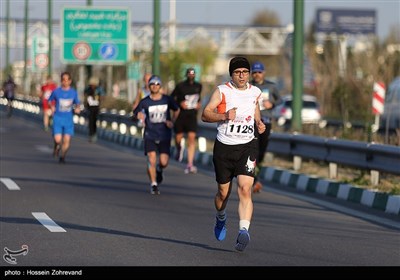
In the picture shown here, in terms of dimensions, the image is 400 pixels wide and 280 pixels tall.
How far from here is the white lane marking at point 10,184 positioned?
18.0 m

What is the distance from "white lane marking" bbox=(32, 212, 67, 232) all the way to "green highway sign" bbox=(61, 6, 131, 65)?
83.5 feet

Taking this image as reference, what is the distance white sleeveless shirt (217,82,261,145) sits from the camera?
1144 centimetres

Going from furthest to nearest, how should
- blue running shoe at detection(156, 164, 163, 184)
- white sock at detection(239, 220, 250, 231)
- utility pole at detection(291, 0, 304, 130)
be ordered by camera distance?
utility pole at detection(291, 0, 304, 130) < blue running shoe at detection(156, 164, 163, 184) < white sock at detection(239, 220, 250, 231)

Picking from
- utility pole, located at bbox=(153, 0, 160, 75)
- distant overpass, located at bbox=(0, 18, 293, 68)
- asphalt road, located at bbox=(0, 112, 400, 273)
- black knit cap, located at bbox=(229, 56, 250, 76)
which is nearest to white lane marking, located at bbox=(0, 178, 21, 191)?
asphalt road, located at bbox=(0, 112, 400, 273)

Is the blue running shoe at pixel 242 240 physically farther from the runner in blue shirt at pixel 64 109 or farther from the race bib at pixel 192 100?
the runner in blue shirt at pixel 64 109

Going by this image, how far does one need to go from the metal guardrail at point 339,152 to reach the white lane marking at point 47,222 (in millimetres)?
5000

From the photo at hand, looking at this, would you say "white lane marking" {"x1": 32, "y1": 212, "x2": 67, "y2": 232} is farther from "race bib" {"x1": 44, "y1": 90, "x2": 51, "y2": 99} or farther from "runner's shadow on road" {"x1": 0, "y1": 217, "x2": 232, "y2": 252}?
"race bib" {"x1": 44, "y1": 90, "x2": 51, "y2": 99}

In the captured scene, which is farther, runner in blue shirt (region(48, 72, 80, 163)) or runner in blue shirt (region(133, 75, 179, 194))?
runner in blue shirt (region(48, 72, 80, 163))

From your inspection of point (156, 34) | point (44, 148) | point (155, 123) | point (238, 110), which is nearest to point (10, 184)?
point (155, 123)

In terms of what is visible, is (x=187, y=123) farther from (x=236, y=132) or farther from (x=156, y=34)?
(x=236, y=132)

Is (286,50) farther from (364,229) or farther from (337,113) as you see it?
(364,229)

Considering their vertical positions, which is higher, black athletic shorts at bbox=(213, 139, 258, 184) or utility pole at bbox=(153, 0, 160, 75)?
utility pole at bbox=(153, 0, 160, 75)

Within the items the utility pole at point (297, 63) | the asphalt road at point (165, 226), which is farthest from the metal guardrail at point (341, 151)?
the utility pole at point (297, 63)

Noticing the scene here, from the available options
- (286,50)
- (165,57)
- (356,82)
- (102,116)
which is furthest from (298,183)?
(286,50)
